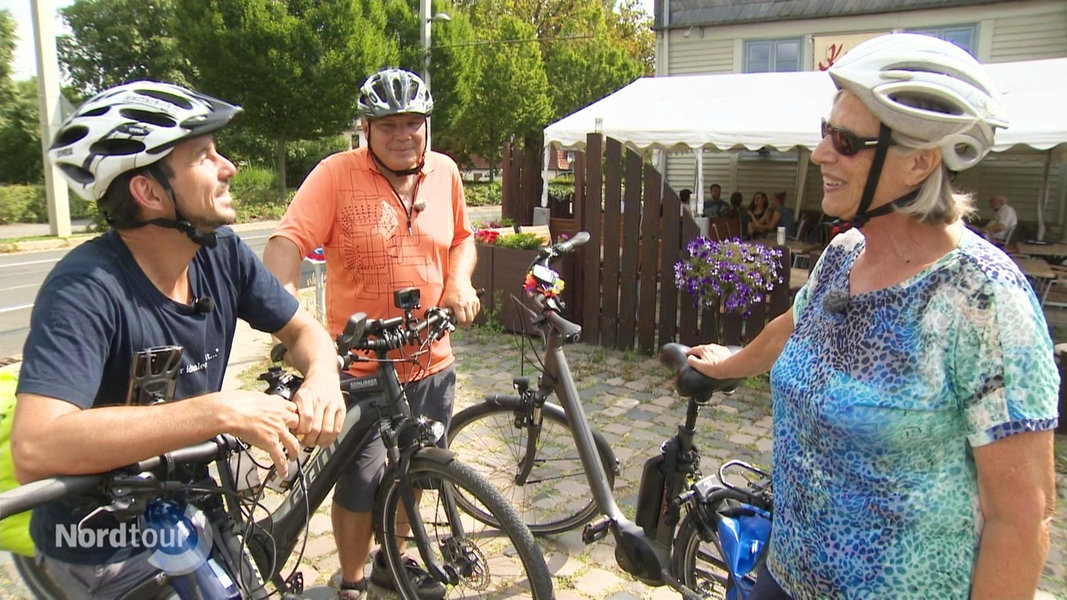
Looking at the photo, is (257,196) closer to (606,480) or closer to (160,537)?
(606,480)

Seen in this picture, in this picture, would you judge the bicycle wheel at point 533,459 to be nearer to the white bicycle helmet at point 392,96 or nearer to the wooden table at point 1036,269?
the white bicycle helmet at point 392,96

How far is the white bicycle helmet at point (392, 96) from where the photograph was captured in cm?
290

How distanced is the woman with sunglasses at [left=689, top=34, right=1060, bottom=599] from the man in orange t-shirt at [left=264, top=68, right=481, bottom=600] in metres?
1.66

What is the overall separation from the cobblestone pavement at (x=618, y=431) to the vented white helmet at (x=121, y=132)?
2.20m

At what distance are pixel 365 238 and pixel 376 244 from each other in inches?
1.9

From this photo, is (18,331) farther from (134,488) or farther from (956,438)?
(956,438)

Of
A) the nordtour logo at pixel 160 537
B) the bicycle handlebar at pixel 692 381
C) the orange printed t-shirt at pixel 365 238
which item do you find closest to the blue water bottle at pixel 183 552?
the nordtour logo at pixel 160 537

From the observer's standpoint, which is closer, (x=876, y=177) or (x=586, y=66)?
(x=876, y=177)

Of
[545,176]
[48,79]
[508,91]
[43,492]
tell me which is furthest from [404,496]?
[508,91]

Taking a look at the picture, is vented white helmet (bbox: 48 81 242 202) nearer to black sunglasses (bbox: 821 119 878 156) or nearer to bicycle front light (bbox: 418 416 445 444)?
bicycle front light (bbox: 418 416 445 444)

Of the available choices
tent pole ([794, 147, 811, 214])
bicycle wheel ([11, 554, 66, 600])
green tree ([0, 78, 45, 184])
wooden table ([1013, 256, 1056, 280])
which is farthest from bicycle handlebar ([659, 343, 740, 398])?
green tree ([0, 78, 45, 184])

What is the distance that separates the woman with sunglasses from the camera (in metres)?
1.27

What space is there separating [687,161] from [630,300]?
1078cm

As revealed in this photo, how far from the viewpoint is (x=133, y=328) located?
1693mm
